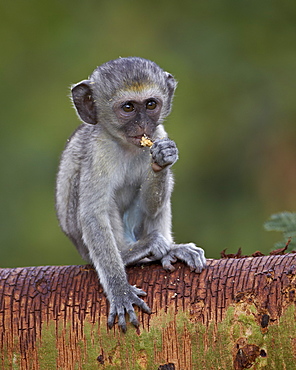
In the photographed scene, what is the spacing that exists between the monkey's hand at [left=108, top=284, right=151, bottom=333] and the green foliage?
134 centimetres

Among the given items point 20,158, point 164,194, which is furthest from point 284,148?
point 164,194

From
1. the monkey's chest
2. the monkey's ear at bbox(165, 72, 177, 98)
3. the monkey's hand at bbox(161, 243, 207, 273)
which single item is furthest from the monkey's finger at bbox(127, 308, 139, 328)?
the monkey's ear at bbox(165, 72, 177, 98)

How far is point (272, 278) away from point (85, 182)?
7.48 feet

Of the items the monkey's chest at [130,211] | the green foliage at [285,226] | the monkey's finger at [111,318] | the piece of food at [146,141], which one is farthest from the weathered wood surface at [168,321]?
the monkey's chest at [130,211]

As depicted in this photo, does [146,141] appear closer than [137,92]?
Yes

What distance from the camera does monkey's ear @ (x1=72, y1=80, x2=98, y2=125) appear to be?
738 cm

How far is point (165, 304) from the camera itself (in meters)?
5.75

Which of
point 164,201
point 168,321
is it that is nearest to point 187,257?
point 168,321

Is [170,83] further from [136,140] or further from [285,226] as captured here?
[285,226]

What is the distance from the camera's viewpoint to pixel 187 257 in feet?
19.9

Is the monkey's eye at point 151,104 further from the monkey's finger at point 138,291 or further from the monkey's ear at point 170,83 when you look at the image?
the monkey's finger at point 138,291

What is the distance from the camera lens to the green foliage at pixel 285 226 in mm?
6523

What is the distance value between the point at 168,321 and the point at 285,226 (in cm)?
154

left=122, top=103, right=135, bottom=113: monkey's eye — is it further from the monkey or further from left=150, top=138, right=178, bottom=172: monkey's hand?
left=150, top=138, right=178, bottom=172: monkey's hand
